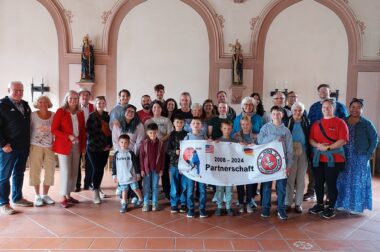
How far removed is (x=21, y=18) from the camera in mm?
6387

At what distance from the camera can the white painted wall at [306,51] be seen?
264 inches

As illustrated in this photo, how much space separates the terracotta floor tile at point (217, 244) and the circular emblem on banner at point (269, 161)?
100 centimetres

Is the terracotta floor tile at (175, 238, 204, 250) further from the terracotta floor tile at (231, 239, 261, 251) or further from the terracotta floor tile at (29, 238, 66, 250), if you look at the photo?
the terracotta floor tile at (29, 238, 66, 250)

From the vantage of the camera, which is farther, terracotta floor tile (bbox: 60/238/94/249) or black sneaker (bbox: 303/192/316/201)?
black sneaker (bbox: 303/192/316/201)

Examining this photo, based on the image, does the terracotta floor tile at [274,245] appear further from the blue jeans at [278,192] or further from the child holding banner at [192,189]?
the child holding banner at [192,189]

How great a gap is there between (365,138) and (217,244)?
2.23 metres

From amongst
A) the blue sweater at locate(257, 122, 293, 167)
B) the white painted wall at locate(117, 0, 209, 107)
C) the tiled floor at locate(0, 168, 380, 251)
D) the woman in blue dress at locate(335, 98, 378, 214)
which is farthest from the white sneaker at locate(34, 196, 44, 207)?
the woman in blue dress at locate(335, 98, 378, 214)

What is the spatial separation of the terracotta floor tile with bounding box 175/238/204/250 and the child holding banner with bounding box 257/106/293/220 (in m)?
1.08

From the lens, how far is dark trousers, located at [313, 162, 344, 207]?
12.0 ft

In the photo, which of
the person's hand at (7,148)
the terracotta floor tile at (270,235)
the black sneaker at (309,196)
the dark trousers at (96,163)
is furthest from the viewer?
the black sneaker at (309,196)

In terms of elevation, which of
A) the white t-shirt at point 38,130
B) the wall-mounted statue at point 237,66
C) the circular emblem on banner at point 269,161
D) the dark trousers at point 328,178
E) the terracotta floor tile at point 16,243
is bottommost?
the terracotta floor tile at point 16,243

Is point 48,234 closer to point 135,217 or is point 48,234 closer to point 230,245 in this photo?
point 135,217

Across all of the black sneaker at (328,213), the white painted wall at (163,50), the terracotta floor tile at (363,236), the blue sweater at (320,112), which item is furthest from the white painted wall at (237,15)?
the terracotta floor tile at (363,236)

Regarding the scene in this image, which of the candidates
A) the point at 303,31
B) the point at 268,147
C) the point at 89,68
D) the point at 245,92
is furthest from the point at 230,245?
the point at 303,31
